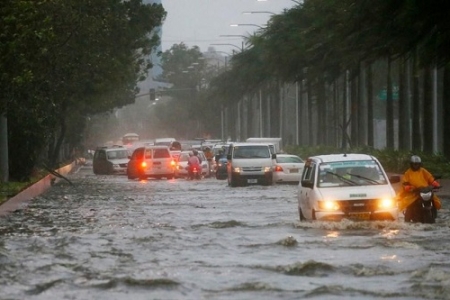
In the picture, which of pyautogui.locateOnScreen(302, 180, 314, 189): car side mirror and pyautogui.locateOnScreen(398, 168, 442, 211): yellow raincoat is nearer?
pyautogui.locateOnScreen(398, 168, 442, 211): yellow raincoat

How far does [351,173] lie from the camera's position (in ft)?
87.1

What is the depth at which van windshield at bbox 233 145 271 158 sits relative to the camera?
53094 millimetres

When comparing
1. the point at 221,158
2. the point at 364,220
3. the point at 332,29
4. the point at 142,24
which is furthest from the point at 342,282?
the point at 142,24

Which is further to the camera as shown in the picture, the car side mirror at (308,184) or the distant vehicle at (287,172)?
the distant vehicle at (287,172)

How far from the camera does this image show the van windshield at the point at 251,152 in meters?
53.1

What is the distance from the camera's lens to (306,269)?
715 inches

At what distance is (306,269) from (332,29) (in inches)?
1387

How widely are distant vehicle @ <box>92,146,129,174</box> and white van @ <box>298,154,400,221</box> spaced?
169 ft

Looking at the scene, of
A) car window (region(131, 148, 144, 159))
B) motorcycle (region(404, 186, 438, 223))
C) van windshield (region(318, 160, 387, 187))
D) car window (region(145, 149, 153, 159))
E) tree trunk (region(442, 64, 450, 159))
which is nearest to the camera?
motorcycle (region(404, 186, 438, 223))

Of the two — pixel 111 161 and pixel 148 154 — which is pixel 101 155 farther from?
pixel 148 154

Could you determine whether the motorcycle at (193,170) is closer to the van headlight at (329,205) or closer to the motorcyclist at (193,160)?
the motorcyclist at (193,160)

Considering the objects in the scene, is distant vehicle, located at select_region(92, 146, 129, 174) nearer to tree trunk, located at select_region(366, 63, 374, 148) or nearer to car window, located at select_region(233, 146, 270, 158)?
tree trunk, located at select_region(366, 63, 374, 148)

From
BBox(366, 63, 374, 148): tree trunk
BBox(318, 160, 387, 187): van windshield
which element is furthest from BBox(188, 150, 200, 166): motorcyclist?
BBox(318, 160, 387, 187): van windshield

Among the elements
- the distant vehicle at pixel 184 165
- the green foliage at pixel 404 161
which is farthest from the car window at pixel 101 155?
the green foliage at pixel 404 161
